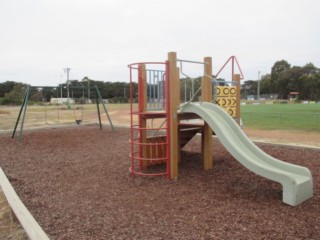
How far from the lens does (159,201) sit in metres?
4.37

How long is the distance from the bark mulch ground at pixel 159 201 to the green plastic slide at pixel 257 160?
214mm

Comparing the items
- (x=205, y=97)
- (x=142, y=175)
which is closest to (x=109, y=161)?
(x=142, y=175)

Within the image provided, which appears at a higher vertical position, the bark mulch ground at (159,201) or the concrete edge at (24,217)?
the concrete edge at (24,217)

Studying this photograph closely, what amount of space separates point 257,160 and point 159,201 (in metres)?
1.72

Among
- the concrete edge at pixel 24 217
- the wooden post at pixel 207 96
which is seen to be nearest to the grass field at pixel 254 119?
the wooden post at pixel 207 96

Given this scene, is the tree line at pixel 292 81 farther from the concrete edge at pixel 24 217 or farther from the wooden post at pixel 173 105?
the concrete edge at pixel 24 217

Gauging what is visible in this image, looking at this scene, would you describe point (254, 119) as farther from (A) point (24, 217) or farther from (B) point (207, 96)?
(A) point (24, 217)

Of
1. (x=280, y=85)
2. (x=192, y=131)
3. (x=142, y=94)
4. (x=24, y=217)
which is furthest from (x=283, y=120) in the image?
(x=280, y=85)

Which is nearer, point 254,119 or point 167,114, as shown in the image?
point 167,114

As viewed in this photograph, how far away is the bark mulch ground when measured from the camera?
3.40 meters

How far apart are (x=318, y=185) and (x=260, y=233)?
2243 millimetres

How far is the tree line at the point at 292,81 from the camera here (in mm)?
81562

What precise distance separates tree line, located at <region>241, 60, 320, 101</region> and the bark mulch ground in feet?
273

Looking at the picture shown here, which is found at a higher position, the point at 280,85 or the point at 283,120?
the point at 280,85
